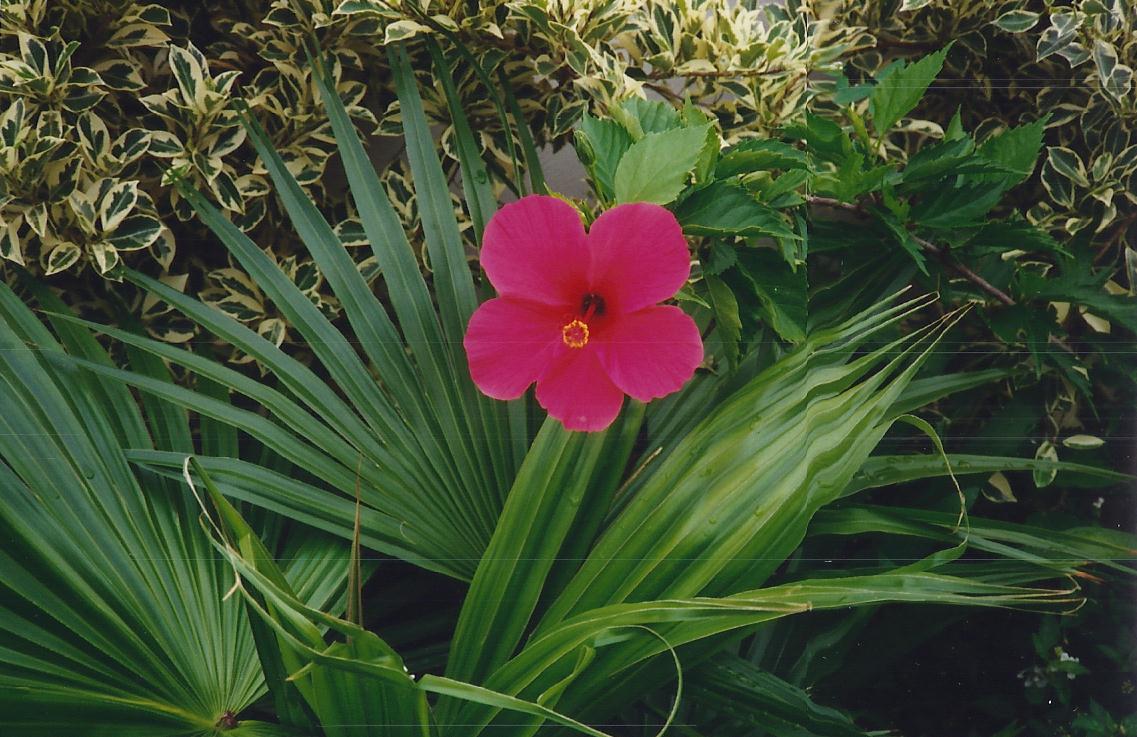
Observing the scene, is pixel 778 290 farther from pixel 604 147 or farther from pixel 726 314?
pixel 604 147

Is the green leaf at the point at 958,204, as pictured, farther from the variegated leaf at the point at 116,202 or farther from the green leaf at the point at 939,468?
the variegated leaf at the point at 116,202

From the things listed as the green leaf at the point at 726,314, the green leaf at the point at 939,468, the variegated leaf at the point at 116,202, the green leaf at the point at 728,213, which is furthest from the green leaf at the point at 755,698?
the variegated leaf at the point at 116,202

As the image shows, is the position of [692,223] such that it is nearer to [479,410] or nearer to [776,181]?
[776,181]

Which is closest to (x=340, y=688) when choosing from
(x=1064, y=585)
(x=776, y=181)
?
(x=776, y=181)

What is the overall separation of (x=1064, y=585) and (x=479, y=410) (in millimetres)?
Answer: 670

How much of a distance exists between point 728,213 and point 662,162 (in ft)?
0.28

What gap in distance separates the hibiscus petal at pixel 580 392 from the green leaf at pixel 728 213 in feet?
0.55

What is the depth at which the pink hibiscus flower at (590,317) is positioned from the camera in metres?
0.90

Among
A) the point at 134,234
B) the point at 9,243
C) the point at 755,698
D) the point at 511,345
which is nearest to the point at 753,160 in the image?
the point at 511,345

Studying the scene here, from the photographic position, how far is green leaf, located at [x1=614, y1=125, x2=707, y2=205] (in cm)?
86

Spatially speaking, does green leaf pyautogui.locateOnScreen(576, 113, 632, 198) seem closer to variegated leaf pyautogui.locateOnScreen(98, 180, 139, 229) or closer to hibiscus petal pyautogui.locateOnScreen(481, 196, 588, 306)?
hibiscus petal pyautogui.locateOnScreen(481, 196, 588, 306)

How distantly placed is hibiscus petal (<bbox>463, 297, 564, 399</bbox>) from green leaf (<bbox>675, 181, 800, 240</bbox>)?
6.8 inches

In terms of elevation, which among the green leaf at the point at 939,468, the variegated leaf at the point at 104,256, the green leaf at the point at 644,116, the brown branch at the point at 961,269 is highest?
the green leaf at the point at 644,116

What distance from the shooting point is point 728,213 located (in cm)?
89
